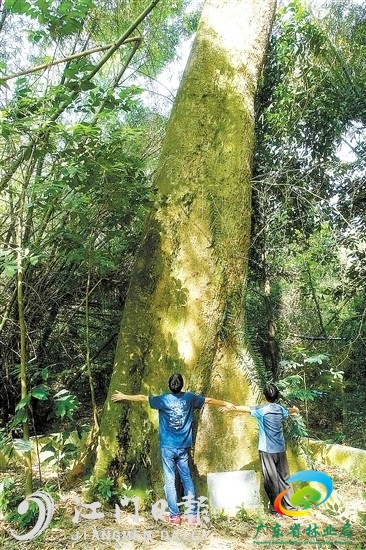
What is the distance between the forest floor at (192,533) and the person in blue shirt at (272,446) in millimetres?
195

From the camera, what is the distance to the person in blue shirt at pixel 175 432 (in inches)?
128

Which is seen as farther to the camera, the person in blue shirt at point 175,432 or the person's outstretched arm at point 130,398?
Result: the person's outstretched arm at point 130,398

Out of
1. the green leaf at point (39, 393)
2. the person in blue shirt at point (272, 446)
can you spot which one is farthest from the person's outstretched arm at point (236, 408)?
the green leaf at point (39, 393)

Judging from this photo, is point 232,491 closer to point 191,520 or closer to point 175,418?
point 191,520

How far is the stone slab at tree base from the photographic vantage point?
334cm

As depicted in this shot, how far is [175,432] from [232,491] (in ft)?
2.05

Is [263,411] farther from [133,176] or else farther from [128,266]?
[128,266]

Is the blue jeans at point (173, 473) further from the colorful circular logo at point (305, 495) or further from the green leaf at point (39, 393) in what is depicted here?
the green leaf at point (39, 393)

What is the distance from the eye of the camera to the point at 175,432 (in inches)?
129

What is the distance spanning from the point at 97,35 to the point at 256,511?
6.18m

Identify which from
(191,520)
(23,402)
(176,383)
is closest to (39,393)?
(23,402)

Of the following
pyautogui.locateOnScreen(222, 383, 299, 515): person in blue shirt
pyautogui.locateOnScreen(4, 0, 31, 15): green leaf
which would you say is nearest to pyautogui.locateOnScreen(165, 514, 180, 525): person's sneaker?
pyautogui.locateOnScreen(222, 383, 299, 515): person in blue shirt

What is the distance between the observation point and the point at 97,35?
21.3ft

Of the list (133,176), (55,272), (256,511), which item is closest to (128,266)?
(55,272)
